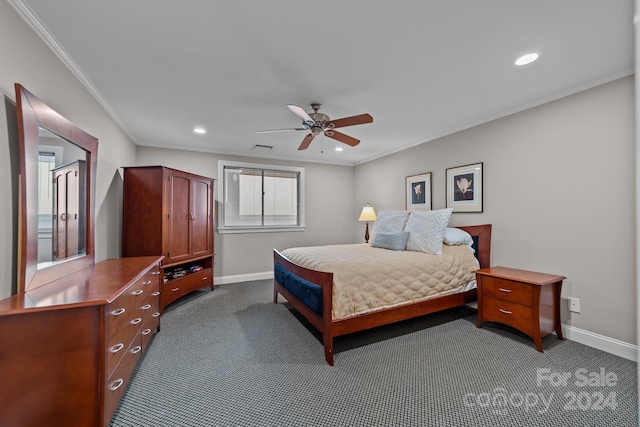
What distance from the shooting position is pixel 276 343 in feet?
8.29

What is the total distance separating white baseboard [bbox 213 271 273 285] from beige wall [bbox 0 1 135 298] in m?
2.06

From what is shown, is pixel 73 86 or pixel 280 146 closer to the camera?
pixel 73 86

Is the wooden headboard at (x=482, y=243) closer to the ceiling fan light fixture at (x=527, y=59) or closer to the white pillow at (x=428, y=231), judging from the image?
the white pillow at (x=428, y=231)

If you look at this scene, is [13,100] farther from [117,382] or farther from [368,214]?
[368,214]

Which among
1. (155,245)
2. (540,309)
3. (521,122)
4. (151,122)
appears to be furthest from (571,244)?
(151,122)

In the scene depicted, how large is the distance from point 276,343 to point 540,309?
2.41 metres

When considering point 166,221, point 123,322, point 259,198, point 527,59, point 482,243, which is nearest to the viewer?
point 123,322

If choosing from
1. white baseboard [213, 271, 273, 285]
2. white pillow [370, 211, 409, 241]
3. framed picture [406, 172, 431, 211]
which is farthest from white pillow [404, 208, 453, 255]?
white baseboard [213, 271, 273, 285]

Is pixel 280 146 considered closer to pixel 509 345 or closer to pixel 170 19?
pixel 170 19

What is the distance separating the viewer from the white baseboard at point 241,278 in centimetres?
470

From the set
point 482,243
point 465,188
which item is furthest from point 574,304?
point 465,188

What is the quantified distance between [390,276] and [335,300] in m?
0.64

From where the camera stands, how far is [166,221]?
3396 millimetres

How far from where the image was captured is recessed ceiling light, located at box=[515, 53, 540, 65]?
2020 mm
